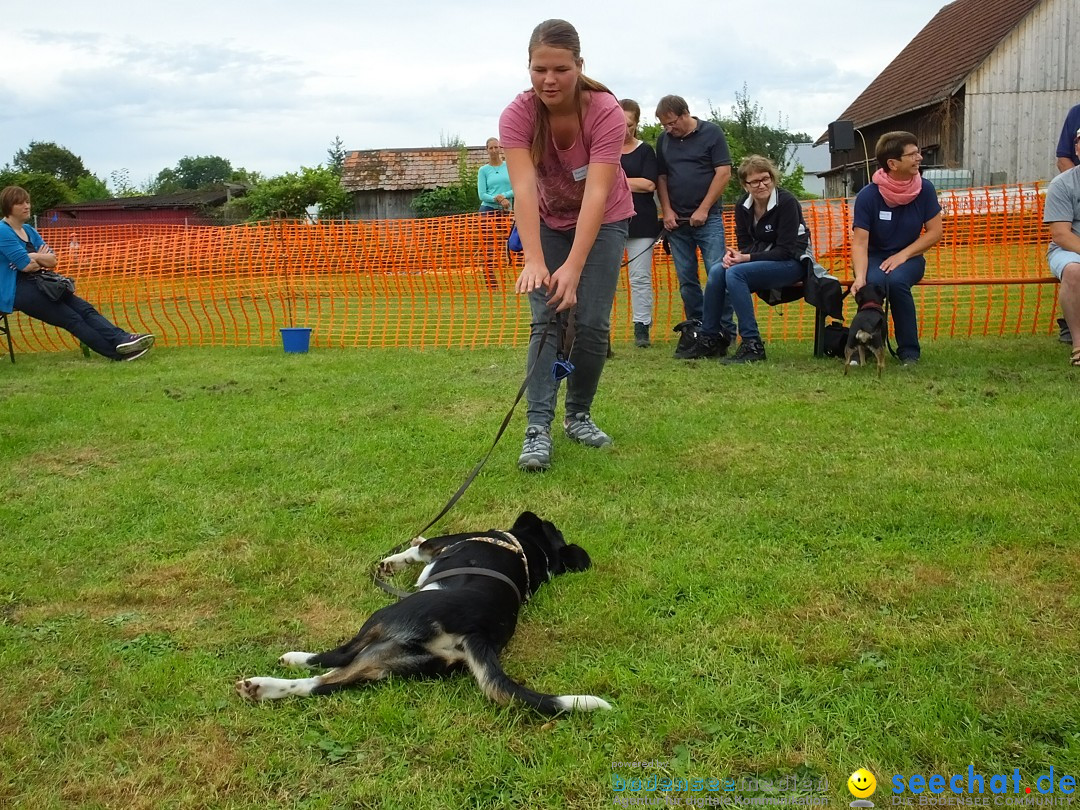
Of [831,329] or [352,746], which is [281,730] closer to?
[352,746]

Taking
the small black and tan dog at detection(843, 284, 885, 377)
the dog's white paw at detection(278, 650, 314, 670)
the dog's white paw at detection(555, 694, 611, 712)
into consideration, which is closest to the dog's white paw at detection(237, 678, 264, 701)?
the dog's white paw at detection(278, 650, 314, 670)

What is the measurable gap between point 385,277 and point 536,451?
23.0 ft

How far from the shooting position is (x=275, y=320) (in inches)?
430

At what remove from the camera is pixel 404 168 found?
37.0 meters

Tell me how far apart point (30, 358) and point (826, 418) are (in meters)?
7.33

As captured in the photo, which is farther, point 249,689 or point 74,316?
point 74,316

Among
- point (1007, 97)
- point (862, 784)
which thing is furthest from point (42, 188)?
point (862, 784)

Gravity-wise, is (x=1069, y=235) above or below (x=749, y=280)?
above

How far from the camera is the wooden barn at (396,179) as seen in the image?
3584cm

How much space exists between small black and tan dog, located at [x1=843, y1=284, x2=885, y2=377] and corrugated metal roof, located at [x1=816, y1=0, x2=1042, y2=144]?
2171cm

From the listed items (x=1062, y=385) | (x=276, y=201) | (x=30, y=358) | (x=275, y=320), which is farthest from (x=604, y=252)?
(x=276, y=201)

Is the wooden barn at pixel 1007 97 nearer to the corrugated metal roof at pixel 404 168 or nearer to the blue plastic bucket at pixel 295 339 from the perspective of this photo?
the corrugated metal roof at pixel 404 168

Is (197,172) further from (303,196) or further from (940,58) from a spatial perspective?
(940,58)

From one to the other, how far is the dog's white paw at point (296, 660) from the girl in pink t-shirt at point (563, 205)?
1.89m
